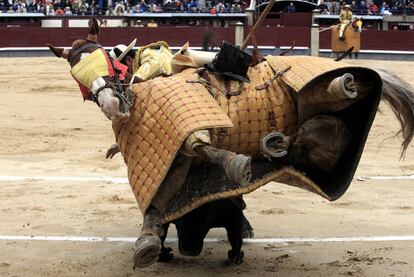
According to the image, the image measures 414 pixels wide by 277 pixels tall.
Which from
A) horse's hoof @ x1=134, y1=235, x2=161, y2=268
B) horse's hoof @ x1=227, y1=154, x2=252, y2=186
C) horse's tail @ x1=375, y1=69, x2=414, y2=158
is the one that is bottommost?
horse's hoof @ x1=134, y1=235, x2=161, y2=268

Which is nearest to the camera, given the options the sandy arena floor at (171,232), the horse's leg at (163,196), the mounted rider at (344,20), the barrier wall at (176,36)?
the horse's leg at (163,196)

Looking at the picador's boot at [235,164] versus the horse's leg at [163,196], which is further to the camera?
the horse's leg at [163,196]

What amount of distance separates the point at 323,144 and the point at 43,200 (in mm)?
2791

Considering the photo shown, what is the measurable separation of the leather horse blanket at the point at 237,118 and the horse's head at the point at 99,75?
14cm

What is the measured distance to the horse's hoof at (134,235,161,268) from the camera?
3.49 meters

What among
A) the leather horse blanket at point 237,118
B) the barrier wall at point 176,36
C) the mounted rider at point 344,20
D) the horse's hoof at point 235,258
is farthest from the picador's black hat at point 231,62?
the barrier wall at point 176,36

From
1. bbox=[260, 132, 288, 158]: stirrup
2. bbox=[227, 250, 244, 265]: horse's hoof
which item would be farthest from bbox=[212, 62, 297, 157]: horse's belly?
bbox=[227, 250, 244, 265]: horse's hoof

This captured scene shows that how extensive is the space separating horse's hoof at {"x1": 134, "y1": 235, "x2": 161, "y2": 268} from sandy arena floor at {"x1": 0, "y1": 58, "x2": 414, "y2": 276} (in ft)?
2.69

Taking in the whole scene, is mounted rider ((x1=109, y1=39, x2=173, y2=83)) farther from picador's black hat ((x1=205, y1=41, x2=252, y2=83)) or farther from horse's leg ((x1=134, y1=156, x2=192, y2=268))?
horse's leg ((x1=134, y1=156, x2=192, y2=268))

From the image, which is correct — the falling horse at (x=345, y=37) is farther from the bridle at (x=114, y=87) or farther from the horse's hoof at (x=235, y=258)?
the bridle at (x=114, y=87)

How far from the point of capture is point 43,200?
6.00 metres

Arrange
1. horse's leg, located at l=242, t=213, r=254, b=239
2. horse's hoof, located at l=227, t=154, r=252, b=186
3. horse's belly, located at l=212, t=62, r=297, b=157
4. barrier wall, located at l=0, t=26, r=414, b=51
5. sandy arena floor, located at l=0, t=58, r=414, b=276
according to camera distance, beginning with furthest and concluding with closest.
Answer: barrier wall, located at l=0, t=26, r=414, b=51 < horse's leg, located at l=242, t=213, r=254, b=239 < sandy arena floor, located at l=0, t=58, r=414, b=276 < horse's belly, located at l=212, t=62, r=297, b=157 < horse's hoof, located at l=227, t=154, r=252, b=186

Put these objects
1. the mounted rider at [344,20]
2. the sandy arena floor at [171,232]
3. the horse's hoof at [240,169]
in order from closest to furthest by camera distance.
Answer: the horse's hoof at [240,169] → the sandy arena floor at [171,232] → the mounted rider at [344,20]

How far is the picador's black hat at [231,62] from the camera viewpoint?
393 cm
